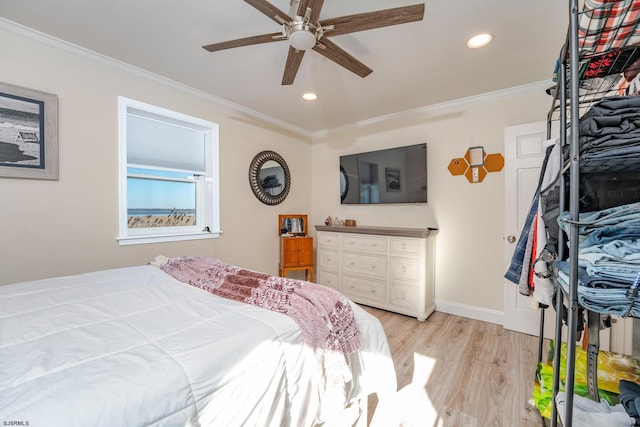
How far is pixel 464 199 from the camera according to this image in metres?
3.00

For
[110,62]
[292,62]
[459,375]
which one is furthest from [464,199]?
[110,62]

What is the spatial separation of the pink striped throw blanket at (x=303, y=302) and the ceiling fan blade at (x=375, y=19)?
4.74 feet

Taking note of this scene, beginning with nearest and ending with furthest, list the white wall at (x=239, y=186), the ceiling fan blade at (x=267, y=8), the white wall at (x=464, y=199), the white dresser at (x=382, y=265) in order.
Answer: the ceiling fan blade at (x=267, y=8)
the white wall at (x=239, y=186)
the white wall at (x=464, y=199)
the white dresser at (x=382, y=265)

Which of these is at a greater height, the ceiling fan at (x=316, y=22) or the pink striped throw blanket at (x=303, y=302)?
the ceiling fan at (x=316, y=22)

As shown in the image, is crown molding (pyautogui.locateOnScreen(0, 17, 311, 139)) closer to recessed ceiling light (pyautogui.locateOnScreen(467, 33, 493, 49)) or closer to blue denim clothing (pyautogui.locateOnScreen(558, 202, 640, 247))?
recessed ceiling light (pyautogui.locateOnScreen(467, 33, 493, 49))

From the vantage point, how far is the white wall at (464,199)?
2.78 m

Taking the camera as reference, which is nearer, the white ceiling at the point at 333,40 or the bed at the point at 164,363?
the bed at the point at 164,363

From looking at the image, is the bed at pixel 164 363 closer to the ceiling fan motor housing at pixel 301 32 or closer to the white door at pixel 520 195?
the ceiling fan motor housing at pixel 301 32

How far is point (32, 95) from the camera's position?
1.90 metres

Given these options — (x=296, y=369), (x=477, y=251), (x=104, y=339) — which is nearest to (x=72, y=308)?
(x=104, y=339)

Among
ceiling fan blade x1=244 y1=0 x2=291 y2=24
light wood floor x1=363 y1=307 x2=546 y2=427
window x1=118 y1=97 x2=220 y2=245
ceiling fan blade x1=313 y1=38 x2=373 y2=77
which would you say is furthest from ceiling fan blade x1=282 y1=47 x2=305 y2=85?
light wood floor x1=363 y1=307 x2=546 y2=427

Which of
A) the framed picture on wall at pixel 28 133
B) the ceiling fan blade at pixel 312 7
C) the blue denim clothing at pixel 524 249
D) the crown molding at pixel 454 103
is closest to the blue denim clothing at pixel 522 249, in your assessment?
the blue denim clothing at pixel 524 249

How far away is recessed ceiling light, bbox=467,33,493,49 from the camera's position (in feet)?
6.26

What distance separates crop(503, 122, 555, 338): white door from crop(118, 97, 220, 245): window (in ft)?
10.1
